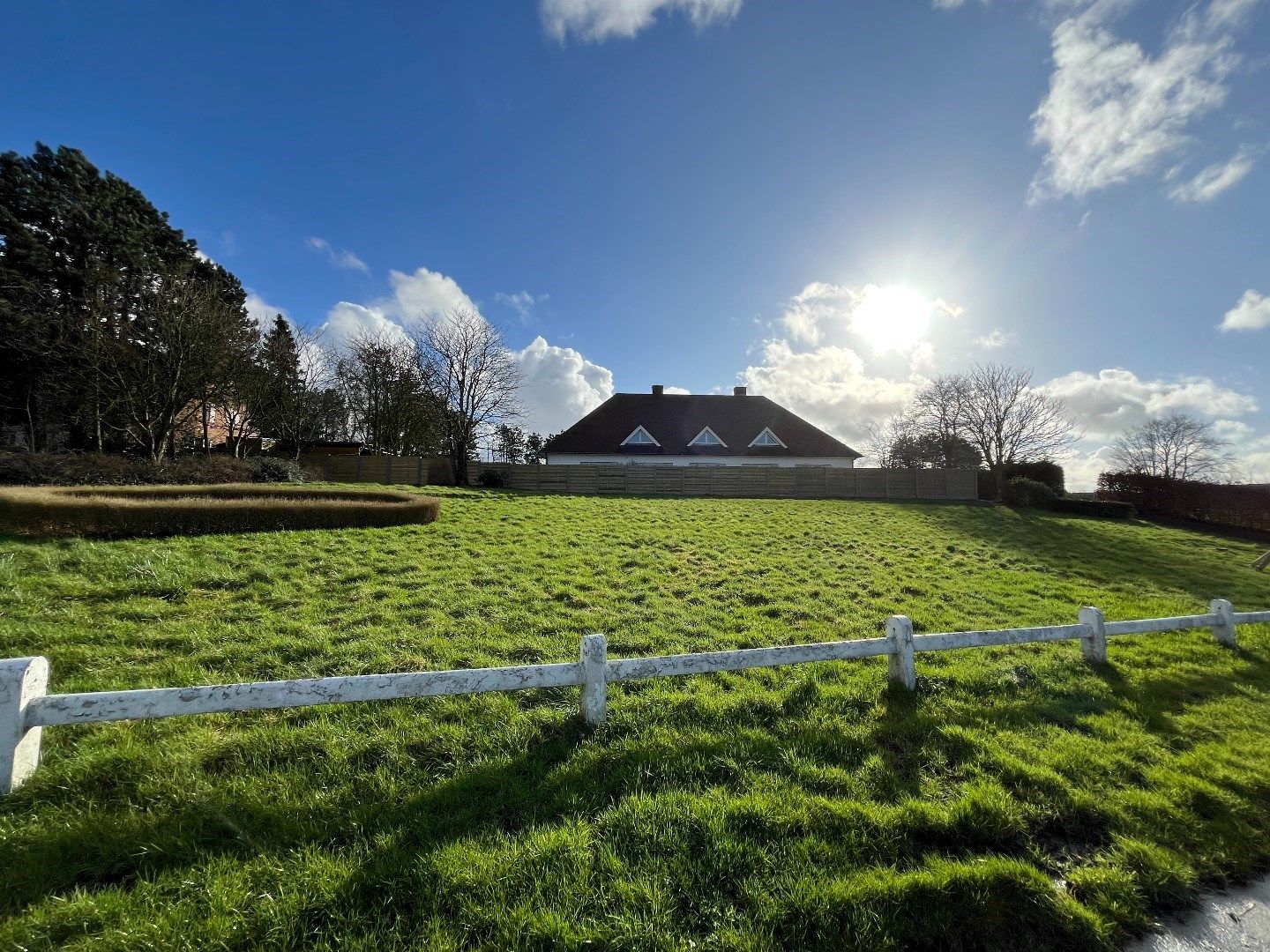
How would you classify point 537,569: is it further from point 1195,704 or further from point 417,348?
point 417,348

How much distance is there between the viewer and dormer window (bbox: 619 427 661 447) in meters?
32.8

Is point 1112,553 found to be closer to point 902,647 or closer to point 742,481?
point 902,647

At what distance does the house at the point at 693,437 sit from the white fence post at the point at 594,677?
2775 centimetres

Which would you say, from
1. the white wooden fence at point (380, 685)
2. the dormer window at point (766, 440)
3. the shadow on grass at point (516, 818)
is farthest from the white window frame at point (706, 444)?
the shadow on grass at point (516, 818)

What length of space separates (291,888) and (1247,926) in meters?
4.80

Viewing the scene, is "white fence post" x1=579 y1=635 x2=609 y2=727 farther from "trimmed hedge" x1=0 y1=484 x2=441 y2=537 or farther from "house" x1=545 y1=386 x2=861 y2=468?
"house" x1=545 y1=386 x2=861 y2=468

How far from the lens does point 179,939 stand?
200cm

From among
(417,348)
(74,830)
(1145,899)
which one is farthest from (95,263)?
(1145,899)

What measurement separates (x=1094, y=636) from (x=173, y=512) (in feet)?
47.0

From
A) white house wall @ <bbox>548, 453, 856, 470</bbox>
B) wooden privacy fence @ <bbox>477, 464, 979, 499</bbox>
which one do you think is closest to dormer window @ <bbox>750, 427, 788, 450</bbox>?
white house wall @ <bbox>548, 453, 856, 470</bbox>

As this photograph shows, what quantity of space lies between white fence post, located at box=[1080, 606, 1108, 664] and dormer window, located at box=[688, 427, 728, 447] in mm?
27326

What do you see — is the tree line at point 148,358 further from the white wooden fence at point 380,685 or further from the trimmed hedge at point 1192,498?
the trimmed hedge at point 1192,498

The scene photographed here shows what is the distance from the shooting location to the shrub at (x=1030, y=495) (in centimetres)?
2544

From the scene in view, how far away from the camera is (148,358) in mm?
18031
